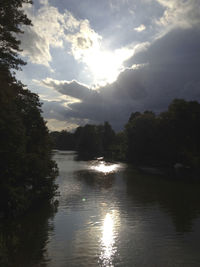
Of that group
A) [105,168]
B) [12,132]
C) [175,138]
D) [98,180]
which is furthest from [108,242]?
[175,138]

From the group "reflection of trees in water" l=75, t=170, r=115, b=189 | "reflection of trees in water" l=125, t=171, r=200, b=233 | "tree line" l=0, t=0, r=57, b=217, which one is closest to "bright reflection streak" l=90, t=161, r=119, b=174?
"reflection of trees in water" l=75, t=170, r=115, b=189

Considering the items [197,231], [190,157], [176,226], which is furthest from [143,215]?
[190,157]

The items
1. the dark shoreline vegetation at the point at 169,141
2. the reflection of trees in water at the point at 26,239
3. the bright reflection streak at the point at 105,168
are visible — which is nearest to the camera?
the reflection of trees in water at the point at 26,239

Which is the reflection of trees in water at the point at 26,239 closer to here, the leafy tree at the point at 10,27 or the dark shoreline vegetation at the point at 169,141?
the leafy tree at the point at 10,27

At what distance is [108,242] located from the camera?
16.5 m

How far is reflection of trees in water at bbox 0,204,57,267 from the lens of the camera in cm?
1339

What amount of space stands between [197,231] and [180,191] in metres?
16.9

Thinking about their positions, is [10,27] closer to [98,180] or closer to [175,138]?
[98,180]

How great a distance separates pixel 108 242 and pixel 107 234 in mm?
1599

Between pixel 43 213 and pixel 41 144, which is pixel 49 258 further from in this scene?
pixel 41 144

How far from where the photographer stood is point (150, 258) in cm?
1399

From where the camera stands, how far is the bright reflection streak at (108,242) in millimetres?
14000

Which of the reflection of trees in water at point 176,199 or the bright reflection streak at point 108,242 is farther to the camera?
the reflection of trees in water at point 176,199

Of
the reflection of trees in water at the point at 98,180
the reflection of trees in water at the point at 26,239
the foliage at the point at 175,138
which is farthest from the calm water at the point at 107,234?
the foliage at the point at 175,138
